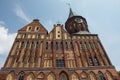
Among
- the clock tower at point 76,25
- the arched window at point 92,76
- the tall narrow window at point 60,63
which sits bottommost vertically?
the arched window at point 92,76

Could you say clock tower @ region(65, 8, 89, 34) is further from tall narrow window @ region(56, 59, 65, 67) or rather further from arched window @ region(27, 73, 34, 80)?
arched window @ region(27, 73, 34, 80)

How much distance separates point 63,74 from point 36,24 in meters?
12.2

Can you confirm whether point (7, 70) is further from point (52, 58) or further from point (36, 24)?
point (36, 24)

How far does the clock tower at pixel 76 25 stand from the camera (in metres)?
29.8

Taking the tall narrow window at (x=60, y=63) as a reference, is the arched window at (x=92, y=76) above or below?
below

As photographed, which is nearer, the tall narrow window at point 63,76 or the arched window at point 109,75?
the tall narrow window at point 63,76

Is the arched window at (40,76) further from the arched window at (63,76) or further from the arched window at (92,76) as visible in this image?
the arched window at (92,76)

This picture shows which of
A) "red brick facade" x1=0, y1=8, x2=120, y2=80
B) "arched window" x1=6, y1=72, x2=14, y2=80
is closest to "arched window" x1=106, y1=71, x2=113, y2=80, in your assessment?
"red brick facade" x1=0, y1=8, x2=120, y2=80

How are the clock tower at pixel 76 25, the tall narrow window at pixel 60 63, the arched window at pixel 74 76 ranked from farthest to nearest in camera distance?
the clock tower at pixel 76 25, the tall narrow window at pixel 60 63, the arched window at pixel 74 76

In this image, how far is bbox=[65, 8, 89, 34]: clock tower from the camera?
29.8 metres

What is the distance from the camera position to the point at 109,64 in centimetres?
2138

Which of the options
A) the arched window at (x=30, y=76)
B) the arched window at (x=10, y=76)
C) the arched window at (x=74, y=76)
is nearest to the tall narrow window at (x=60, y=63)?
the arched window at (x=74, y=76)

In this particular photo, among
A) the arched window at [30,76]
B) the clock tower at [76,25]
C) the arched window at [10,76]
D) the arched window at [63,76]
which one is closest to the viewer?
the arched window at [10,76]

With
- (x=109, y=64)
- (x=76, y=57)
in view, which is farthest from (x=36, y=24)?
(x=109, y=64)
